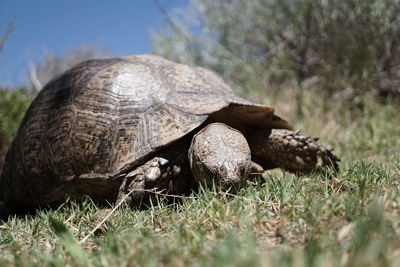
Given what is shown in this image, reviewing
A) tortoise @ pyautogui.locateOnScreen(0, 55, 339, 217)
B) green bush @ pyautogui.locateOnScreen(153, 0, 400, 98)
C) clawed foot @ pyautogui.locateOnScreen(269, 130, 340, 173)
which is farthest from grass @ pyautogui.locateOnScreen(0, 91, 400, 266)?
green bush @ pyautogui.locateOnScreen(153, 0, 400, 98)

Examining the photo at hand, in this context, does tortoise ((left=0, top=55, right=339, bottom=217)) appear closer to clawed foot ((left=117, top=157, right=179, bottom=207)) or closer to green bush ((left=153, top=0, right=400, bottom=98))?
clawed foot ((left=117, top=157, right=179, bottom=207))

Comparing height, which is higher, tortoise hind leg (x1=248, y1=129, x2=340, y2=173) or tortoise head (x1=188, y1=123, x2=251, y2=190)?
tortoise head (x1=188, y1=123, x2=251, y2=190)

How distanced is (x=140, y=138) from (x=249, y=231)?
154cm

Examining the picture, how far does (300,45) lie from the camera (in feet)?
25.0

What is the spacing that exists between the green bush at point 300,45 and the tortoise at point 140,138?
3937 millimetres

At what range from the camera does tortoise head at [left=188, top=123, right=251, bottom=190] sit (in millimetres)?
2473

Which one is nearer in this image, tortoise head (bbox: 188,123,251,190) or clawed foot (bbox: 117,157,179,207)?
tortoise head (bbox: 188,123,251,190)

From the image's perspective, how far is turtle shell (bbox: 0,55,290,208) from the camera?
118 inches

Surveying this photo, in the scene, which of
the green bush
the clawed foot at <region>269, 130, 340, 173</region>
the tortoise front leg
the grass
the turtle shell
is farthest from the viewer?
the green bush

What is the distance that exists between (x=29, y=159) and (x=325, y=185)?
8.60 feet

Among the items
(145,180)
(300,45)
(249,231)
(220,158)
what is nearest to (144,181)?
(145,180)

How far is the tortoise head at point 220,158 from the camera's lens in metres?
2.47

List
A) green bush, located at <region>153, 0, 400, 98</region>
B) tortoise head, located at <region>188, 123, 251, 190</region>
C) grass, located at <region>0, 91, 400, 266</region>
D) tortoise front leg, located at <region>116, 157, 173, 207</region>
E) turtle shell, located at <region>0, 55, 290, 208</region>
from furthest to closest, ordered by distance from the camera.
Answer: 1. green bush, located at <region>153, 0, 400, 98</region>
2. turtle shell, located at <region>0, 55, 290, 208</region>
3. tortoise front leg, located at <region>116, 157, 173, 207</region>
4. tortoise head, located at <region>188, 123, 251, 190</region>
5. grass, located at <region>0, 91, 400, 266</region>

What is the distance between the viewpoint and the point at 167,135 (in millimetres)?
2914
